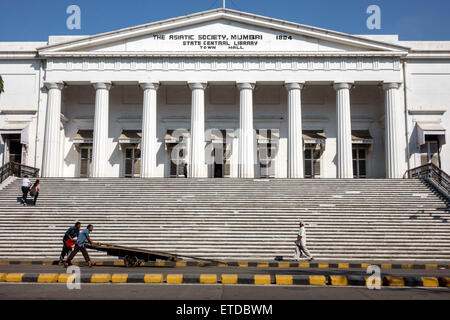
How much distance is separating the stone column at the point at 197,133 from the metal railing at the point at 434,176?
40.8 ft

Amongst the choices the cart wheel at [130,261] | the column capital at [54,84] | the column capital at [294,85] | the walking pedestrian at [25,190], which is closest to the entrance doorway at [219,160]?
the column capital at [294,85]

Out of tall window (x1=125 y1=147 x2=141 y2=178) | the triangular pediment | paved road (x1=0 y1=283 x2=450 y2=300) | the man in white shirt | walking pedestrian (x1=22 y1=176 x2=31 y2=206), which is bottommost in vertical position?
paved road (x1=0 y1=283 x2=450 y2=300)

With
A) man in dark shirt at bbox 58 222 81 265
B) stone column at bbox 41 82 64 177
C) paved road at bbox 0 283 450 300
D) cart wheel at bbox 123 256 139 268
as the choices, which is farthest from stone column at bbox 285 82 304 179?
paved road at bbox 0 283 450 300

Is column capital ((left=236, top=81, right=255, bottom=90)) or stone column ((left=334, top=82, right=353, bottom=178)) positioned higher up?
column capital ((left=236, top=81, right=255, bottom=90))

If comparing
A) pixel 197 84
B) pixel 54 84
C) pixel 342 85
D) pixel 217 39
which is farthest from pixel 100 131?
pixel 342 85

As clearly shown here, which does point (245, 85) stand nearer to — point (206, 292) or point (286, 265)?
point (286, 265)

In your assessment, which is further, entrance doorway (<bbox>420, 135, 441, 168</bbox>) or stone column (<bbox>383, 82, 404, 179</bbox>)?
entrance doorway (<bbox>420, 135, 441, 168</bbox>)

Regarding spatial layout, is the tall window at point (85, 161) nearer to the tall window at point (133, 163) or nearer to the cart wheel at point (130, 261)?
the tall window at point (133, 163)

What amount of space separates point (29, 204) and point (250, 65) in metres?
15.2

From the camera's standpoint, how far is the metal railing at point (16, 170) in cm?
2502

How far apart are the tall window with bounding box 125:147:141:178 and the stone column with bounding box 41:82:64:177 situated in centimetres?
441

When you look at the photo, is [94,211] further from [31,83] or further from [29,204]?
[31,83]

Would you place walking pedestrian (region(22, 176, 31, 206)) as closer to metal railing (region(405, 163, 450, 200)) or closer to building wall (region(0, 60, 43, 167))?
building wall (region(0, 60, 43, 167))

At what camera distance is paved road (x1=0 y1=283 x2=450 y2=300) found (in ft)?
29.1
